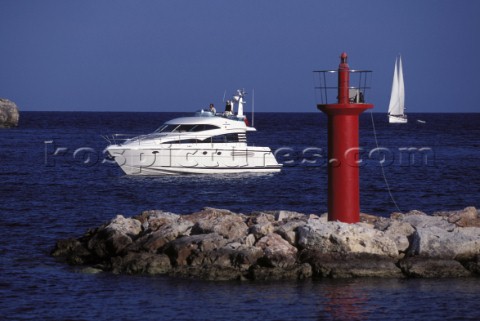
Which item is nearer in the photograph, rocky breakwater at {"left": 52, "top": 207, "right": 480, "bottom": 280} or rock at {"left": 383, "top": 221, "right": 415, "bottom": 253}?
rocky breakwater at {"left": 52, "top": 207, "right": 480, "bottom": 280}

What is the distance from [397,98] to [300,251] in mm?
84551

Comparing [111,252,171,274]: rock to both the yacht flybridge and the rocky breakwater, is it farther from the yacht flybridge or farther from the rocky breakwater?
the yacht flybridge

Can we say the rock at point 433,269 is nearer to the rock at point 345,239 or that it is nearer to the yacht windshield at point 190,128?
the rock at point 345,239

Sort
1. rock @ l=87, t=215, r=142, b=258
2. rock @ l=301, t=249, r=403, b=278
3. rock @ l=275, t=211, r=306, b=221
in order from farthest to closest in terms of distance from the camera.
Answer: rock @ l=275, t=211, r=306, b=221 < rock @ l=87, t=215, r=142, b=258 < rock @ l=301, t=249, r=403, b=278

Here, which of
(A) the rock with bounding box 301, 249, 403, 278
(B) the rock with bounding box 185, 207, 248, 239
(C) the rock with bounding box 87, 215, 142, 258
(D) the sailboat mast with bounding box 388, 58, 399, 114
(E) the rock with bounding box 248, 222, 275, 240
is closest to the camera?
(A) the rock with bounding box 301, 249, 403, 278

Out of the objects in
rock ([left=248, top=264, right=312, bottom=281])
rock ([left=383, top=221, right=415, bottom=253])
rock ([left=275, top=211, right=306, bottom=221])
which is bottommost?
rock ([left=248, top=264, right=312, bottom=281])

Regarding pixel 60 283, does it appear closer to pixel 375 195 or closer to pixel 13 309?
pixel 13 309

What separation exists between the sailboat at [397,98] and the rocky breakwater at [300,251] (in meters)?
79.7

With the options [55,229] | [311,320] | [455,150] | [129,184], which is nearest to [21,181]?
[129,184]

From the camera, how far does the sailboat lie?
97.1 m

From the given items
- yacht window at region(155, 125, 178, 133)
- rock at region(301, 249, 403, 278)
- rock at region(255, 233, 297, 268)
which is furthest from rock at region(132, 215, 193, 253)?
yacht window at region(155, 125, 178, 133)

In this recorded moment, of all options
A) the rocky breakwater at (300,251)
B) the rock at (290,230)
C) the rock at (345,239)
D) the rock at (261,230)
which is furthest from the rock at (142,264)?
the rock at (345,239)

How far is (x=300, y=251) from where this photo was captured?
17578 mm

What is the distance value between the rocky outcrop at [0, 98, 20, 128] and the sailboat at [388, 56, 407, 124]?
3828 cm
